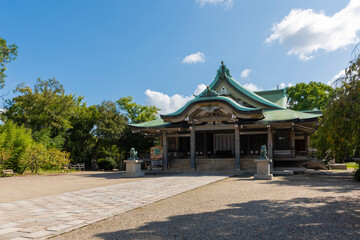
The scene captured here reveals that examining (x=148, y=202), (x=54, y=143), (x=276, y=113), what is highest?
(x=276, y=113)

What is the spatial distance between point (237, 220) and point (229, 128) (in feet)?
46.5

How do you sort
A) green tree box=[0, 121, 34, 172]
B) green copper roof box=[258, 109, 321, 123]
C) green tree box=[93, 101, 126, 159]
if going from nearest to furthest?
green copper roof box=[258, 109, 321, 123], green tree box=[0, 121, 34, 172], green tree box=[93, 101, 126, 159]

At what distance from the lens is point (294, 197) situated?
818 cm

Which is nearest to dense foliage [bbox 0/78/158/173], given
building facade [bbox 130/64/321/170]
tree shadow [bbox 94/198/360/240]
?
building facade [bbox 130/64/321/170]

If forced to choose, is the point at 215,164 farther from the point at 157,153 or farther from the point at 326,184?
the point at 326,184

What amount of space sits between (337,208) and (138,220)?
4.68 metres

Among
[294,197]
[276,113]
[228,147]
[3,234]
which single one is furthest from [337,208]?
[228,147]

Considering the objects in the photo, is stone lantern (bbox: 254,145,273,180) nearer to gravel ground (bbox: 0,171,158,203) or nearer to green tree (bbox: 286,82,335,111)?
gravel ground (bbox: 0,171,158,203)

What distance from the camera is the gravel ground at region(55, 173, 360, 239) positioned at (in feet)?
15.0

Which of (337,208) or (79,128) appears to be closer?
(337,208)

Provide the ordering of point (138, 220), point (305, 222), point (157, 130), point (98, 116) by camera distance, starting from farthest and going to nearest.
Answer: point (98, 116), point (157, 130), point (138, 220), point (305, 222)

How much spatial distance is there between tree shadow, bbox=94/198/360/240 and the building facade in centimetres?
1184

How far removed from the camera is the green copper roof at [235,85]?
2208 cm

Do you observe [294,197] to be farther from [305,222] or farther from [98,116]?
[98,116]
